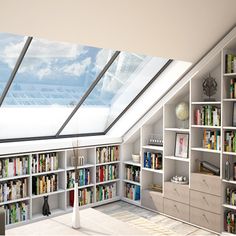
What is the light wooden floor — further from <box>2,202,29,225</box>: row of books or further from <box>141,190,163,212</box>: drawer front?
<box>2,202,29,225</box>: row of books

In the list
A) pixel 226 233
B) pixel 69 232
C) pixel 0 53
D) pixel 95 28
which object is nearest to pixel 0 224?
pixel 69 232

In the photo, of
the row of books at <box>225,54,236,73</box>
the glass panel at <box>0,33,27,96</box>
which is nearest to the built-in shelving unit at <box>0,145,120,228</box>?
the glass panel at <box>0,33,27,96</box>

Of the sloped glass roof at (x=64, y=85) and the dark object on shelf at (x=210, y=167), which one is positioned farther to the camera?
the dark object on shelf at (x=210, y=167)

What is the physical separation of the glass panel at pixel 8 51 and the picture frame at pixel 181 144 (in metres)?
2.80

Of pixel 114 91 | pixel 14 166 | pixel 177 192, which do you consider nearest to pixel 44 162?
pixel 14 166

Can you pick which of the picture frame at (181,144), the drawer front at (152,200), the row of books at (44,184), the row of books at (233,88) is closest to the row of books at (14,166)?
the row of books at (44,184)

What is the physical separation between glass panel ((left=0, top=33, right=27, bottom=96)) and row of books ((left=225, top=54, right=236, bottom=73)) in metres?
2.61

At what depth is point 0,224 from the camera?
129 inches

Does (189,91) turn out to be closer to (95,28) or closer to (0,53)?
(95,28)

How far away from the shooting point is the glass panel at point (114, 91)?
5.05 metres

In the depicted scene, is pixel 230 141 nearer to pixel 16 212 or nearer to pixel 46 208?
pixel 46 208

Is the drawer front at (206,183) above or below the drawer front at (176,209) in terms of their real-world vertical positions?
above

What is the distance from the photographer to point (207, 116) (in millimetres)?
4738

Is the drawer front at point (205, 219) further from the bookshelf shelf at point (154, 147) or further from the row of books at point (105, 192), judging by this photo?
the row of books at point (105, 192)
